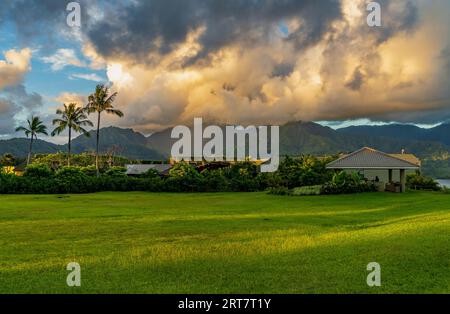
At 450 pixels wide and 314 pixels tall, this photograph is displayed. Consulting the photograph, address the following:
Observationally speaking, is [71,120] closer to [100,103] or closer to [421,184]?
[100,103]

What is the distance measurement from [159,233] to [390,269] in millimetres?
8256

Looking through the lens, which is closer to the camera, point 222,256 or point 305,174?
point 222,256

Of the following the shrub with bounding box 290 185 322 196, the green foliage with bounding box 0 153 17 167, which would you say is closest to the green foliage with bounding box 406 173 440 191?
the shrub with bounding box 290 185 322 196

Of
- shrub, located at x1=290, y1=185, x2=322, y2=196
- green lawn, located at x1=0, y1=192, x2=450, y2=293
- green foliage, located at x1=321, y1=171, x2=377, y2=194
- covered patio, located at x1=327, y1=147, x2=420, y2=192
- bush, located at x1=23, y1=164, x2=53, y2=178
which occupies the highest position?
covered patio, located at x1=327, y1=147, x2=420, y2=192

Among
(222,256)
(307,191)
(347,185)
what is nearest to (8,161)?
(307,191)

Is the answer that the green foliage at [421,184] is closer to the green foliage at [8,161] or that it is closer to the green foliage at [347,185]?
the green foliage at [347,185]

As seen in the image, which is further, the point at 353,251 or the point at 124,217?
the point at 124,217

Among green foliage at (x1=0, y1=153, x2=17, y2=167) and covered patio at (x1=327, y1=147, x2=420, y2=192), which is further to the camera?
green foliage at (x1=0, y1=153, x2=17, y2=167)

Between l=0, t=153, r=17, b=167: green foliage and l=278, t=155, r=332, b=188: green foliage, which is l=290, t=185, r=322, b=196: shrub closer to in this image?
l=278, t=155, r=332, b=188: green foliage

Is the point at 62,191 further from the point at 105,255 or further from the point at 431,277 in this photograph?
the point at 431,277

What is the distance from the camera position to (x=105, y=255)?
1134 cm

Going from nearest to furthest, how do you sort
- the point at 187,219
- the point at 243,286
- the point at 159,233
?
1. the point at 243,286
2. the point at 159,233
3. the point at 187,219

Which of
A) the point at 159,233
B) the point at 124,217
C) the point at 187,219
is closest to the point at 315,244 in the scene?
the point at 159,233

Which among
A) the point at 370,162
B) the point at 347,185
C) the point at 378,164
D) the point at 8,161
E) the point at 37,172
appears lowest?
the point at 347,185
